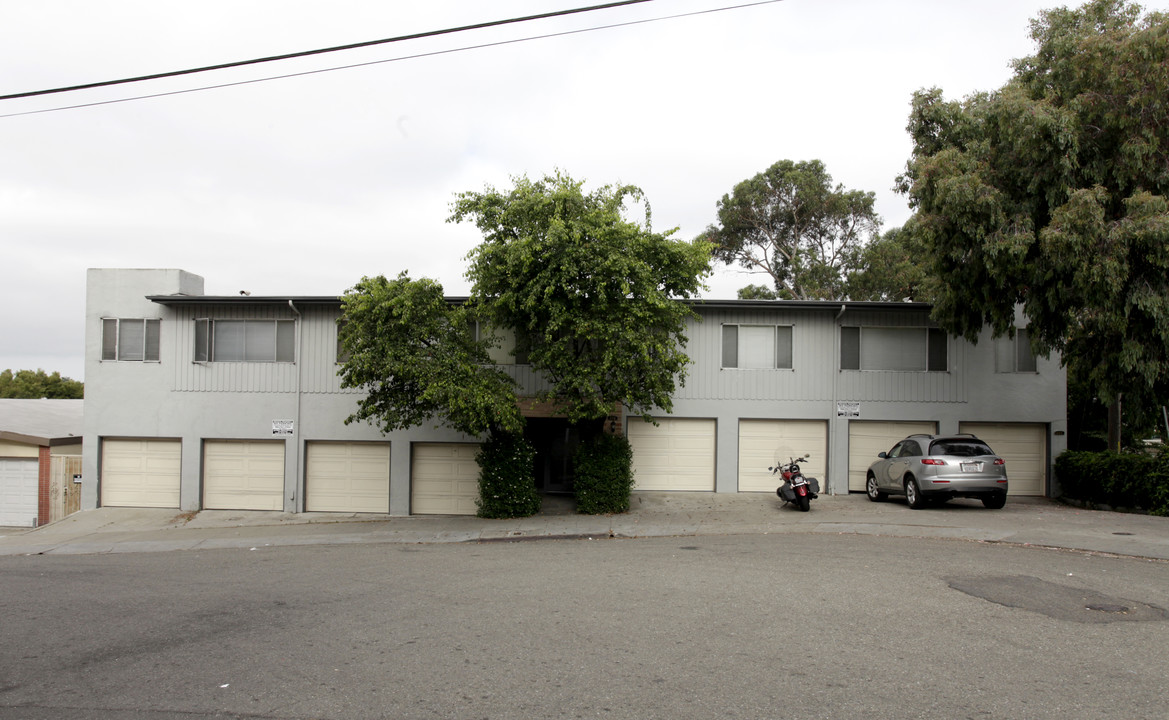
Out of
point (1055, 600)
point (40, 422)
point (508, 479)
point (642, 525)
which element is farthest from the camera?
point (40, 422)

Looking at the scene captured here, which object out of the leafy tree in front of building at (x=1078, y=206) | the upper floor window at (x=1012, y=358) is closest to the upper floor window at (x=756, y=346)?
the leafy tree in front of building at (x=1078, y=206)

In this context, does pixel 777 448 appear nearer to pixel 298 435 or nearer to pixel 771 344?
pixel 771 344

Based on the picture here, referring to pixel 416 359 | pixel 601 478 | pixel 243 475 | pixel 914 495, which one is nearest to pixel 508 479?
pixel 601 478

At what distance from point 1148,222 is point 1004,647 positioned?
11.0 meters

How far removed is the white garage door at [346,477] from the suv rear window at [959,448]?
12.4 m

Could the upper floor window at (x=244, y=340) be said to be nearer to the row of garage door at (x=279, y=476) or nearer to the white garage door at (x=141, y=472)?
the row of garage door at (x=279, y=476)

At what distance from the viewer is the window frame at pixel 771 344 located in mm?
19656

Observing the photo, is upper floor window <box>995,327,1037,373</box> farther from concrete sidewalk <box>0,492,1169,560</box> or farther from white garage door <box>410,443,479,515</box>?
white garage door <box>410,443,479,515</box>

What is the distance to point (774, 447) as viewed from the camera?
19.7 metres

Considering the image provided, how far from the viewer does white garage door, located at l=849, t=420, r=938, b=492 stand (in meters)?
19.6

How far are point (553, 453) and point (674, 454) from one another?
3.07m

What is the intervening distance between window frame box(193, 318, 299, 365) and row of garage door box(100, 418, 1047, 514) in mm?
2075

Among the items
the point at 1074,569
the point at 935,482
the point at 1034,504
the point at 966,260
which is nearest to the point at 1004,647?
the point at 1074,569

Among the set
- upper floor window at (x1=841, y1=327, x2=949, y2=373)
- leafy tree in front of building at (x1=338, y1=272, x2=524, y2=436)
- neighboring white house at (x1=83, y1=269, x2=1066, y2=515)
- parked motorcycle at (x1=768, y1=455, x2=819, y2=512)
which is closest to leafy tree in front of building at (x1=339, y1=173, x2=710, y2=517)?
leafy tree in front of building at (x1=338, y1=272, x2=524, y2=436)
